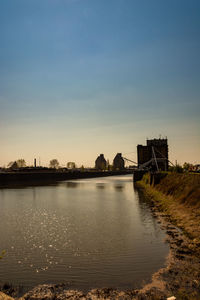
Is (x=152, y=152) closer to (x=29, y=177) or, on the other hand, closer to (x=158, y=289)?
(x=29, y=177)

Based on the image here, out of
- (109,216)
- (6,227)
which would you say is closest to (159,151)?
(109,216)

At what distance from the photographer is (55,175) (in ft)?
551

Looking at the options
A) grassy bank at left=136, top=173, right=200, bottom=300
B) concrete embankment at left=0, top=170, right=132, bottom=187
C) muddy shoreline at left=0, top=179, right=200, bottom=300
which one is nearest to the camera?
muddy shoreline at left=0, top=179, right=200, bottom=300

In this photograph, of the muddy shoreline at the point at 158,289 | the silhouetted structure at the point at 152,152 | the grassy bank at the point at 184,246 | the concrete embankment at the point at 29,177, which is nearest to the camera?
the muddy shoreline at the point at 158,289

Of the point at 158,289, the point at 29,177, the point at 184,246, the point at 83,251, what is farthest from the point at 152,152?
the point at 158,289

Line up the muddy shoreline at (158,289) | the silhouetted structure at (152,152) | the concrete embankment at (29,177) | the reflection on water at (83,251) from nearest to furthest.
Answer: the muddy shoreline at (158,289)
the reflection on water at (83,251)
the concrete embankment at (29,177)
the silhouetted structure at (152,152)

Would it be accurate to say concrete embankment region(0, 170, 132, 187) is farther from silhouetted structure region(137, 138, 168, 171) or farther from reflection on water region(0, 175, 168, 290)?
reflection on water region(0, 175, 168, 290)

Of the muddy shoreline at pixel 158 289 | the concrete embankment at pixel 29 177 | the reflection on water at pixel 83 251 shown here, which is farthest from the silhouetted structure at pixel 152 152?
the muddy shoreline at pixel 158 289

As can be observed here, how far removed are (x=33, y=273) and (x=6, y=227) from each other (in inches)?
609

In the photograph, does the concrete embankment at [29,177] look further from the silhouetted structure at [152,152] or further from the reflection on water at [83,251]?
the reflection on water at [83,251]

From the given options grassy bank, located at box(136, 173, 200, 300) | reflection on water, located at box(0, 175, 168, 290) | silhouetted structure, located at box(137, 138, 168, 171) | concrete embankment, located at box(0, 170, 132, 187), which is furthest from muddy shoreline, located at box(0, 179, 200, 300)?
silhouetted structure, located at box(137, 138, 168, 171)

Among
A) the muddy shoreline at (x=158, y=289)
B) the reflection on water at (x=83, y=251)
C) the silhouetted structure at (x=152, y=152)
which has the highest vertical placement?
the silhouetted structure at (x=152, y=152)

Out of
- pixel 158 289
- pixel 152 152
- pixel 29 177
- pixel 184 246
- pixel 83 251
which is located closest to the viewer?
pixel 158 289

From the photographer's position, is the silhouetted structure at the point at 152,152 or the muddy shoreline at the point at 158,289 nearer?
the muddy shoreline at the point at 158,289
